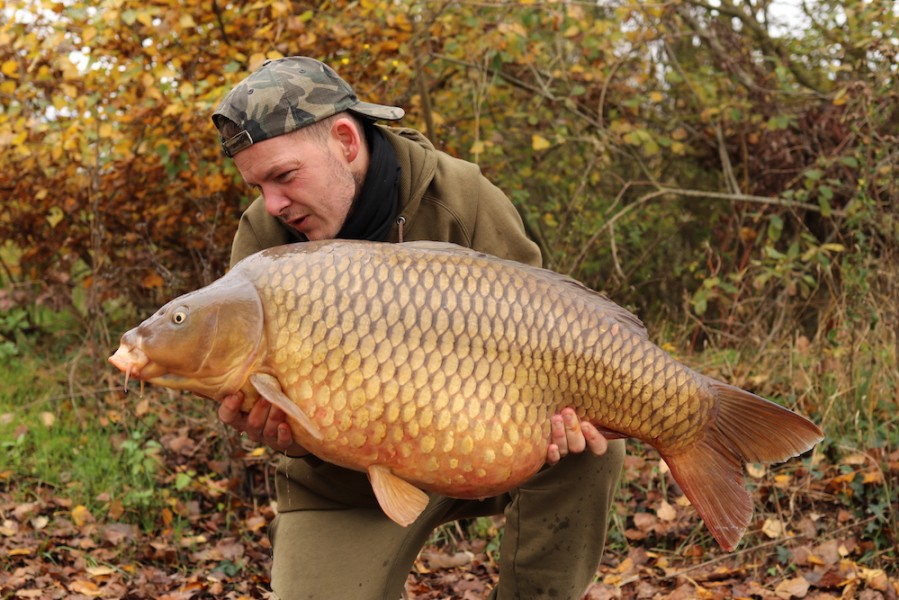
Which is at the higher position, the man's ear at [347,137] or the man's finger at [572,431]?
the man's ear at [347,137]

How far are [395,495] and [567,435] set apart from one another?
29cm

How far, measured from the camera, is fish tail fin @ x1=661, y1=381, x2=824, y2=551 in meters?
1.71

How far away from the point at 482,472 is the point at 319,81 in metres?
0.80

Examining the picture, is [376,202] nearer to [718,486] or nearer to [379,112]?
[379,112]

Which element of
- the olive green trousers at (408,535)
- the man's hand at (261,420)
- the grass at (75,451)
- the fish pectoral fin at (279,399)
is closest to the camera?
the fish pectoral fin at (279,399)

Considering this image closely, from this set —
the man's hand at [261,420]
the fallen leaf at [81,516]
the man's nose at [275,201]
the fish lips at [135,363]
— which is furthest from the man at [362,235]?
the fallen leaf at [81,516]

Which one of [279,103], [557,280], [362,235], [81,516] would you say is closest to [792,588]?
[557,280]

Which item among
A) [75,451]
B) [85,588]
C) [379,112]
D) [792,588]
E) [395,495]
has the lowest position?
[75,451]

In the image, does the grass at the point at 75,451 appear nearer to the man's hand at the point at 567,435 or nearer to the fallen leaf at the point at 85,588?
the fallen leaf at the point at 85,588

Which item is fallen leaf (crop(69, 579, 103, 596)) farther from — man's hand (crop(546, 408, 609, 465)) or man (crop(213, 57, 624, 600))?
Result: man's hand (crop(546, 408, 609, 465))

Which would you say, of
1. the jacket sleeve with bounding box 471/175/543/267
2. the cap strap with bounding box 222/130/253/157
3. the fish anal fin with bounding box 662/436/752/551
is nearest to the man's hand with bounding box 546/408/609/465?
the fish anal fin with bounding box 662/436/752/551

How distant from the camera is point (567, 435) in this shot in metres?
1.69

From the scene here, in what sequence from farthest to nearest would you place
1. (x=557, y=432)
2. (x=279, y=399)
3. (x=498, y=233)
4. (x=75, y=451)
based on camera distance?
(x=75, y=451) → (x=498, y=233) → (x=557, y=432) → (x=279, y=399)

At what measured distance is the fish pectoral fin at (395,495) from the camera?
5.25 feet
